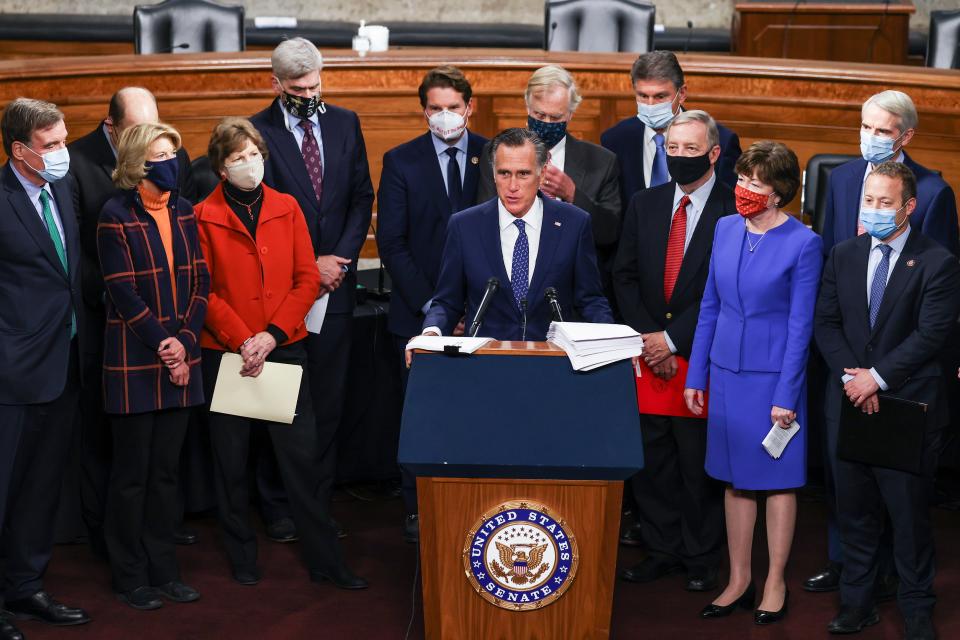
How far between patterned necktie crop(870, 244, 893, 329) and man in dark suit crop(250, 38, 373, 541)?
1722 mm

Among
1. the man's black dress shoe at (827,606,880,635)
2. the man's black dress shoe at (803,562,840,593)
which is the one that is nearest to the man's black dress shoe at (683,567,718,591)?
the man's black dress shoe at (803,562,840,593)

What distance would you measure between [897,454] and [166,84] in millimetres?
3924

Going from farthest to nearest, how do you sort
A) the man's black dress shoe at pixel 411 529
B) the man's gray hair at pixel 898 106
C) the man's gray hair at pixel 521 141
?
the man's black dress shoe at pixel 411 529 → the man's gray hair at pixel 898 106 → the man's gray hair at pixel 521 141

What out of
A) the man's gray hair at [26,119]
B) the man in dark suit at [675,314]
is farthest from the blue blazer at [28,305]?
the man in dark suit at [675,314]

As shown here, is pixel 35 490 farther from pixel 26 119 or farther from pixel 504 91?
pixel 504 91

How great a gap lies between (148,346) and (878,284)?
7.03 feet

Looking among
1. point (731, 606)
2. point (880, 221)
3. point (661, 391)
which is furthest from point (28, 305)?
point (880, 221)

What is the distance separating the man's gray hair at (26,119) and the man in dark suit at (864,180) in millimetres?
2415

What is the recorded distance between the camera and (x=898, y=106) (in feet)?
12.9

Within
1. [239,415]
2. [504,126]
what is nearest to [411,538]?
[239,415]

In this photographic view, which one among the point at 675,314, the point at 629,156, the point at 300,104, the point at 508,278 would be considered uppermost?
the point at 300,104

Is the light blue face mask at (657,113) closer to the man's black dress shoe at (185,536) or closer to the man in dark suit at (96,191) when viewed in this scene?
the man in dark suit at (96,191)

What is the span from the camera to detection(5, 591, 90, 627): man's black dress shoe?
381 centimetres

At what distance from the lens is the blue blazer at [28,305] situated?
12.0 ft
